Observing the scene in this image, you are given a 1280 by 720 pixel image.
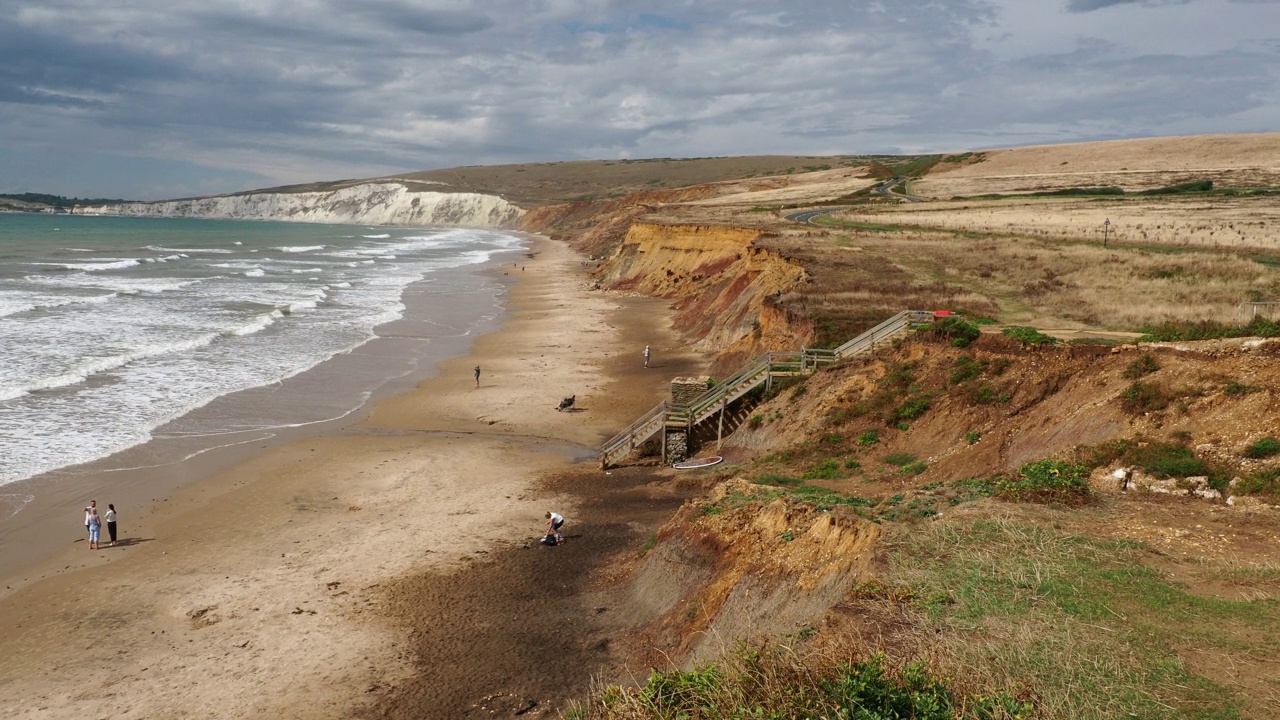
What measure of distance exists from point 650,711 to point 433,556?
41.0 feet

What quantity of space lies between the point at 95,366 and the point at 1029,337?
36133mm

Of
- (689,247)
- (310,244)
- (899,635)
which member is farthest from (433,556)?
(310,244)

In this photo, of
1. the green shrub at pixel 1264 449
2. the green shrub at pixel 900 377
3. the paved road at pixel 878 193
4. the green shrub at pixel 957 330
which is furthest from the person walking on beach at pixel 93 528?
the paved road at pixel 878 193

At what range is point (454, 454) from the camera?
2744cm

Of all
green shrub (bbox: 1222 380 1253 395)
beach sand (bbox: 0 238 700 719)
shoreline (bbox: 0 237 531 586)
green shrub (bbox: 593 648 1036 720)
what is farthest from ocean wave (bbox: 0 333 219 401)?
green shrub (bbox: 1222 380 1253 395)

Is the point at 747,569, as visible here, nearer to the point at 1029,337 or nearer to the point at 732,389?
the point at 1029,337

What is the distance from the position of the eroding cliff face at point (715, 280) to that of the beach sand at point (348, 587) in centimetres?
708

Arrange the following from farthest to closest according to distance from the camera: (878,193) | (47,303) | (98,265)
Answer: (878,193) < (98,265) < (47,303)

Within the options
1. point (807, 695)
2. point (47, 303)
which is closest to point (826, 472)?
point (807, 695)

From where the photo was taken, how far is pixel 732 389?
27.3 m

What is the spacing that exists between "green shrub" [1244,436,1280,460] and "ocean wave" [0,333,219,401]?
37.0 m

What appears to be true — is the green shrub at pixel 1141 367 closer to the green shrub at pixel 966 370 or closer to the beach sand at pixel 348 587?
the green shrub at pixel 966 370

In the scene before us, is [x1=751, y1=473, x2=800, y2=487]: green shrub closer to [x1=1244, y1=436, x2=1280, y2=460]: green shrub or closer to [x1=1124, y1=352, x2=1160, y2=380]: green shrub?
[x1=1124, y1=352, x2=1160, y2=380]: green shrub

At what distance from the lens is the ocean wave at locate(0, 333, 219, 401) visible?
32.6m
